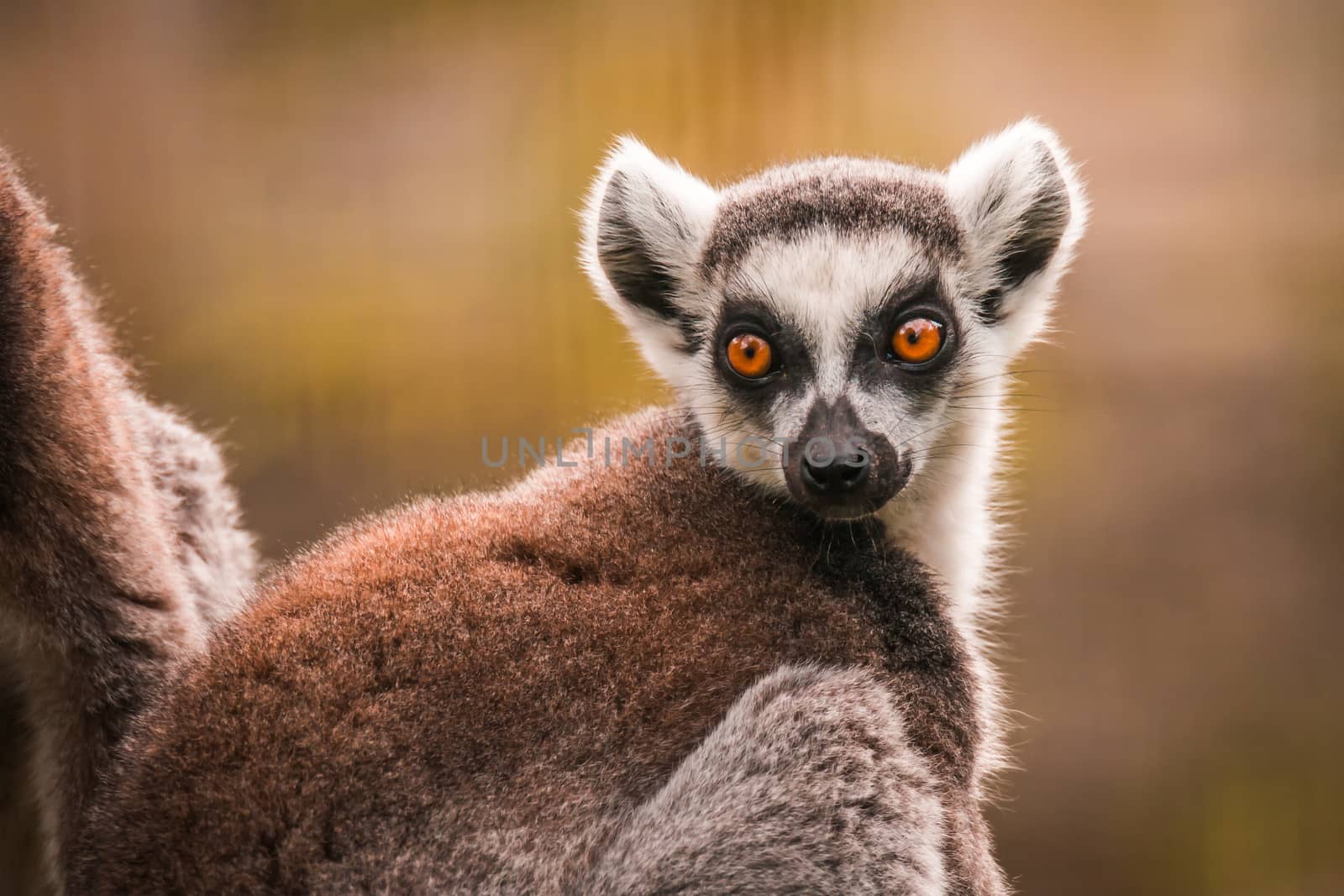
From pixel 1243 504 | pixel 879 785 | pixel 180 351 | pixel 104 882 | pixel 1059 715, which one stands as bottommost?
pixel 1059 715

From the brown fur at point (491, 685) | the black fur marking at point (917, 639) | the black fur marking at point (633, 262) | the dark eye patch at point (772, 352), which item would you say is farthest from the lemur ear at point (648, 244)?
the black fur marking at point (917, 639)

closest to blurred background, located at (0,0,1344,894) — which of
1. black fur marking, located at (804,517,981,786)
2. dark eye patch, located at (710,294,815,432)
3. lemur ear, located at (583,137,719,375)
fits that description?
lemur ear, located at (583,137,719,375)

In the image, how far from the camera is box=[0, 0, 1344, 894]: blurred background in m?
4.76

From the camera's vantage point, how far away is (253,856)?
173cm

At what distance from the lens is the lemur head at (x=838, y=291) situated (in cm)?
229

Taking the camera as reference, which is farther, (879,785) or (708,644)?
(708,644)

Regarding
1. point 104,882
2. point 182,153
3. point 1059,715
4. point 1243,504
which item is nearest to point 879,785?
point 104,882

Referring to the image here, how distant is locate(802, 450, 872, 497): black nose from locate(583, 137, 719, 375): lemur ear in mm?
628

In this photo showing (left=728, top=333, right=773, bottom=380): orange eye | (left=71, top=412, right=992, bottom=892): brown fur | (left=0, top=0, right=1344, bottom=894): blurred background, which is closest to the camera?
(left=71, top=412, right=992, bottom=892): brown fur

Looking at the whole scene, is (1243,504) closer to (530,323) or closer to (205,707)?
(530,323)

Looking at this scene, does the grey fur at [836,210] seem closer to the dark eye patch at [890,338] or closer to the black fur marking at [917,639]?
the dark eye patch at [890,338]

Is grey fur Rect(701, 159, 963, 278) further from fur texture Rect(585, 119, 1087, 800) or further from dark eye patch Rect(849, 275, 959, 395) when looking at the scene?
dark eye patch Rect(849, 275, 959, 395)

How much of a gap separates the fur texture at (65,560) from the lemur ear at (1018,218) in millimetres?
1663

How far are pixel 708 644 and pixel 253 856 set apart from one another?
2.52ft
